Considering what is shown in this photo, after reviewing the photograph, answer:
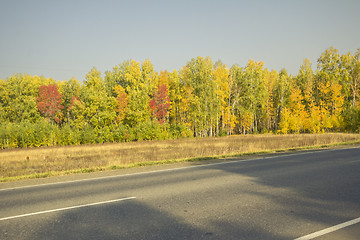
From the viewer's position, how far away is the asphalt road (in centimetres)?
458

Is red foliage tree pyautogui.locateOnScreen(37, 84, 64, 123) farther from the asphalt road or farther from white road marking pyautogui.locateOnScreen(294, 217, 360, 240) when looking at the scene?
white road marking pyautogui.locateOnScreen(294, 217, 360, 240)

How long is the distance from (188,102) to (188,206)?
41.5 meters

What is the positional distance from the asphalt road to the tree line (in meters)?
28.5

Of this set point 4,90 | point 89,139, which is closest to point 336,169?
point 89,139

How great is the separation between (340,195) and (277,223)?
2.88 m

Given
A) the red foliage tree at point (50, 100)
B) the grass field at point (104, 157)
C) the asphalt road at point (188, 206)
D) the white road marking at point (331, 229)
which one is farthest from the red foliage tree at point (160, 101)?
the white road marking at point (331, 229)

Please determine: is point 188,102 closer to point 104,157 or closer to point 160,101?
point 160,101

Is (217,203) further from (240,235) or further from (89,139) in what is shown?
(89,139)

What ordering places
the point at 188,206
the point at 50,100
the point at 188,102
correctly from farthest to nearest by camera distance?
the point at 50,100, the point at 188,102, the point at 188,206

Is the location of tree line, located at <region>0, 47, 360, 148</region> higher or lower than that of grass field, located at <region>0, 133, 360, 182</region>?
higher

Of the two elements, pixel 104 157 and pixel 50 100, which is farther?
pixel 50 100

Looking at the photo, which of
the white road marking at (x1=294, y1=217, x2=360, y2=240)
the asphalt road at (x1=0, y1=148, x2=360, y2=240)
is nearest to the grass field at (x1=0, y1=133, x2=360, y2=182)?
the asphalt road at (x1=0, y1=148, x2=360, y2=240)

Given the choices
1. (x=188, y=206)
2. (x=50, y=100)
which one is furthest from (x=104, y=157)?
(x=50, y=100)

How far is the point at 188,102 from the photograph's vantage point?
47.1 meters
